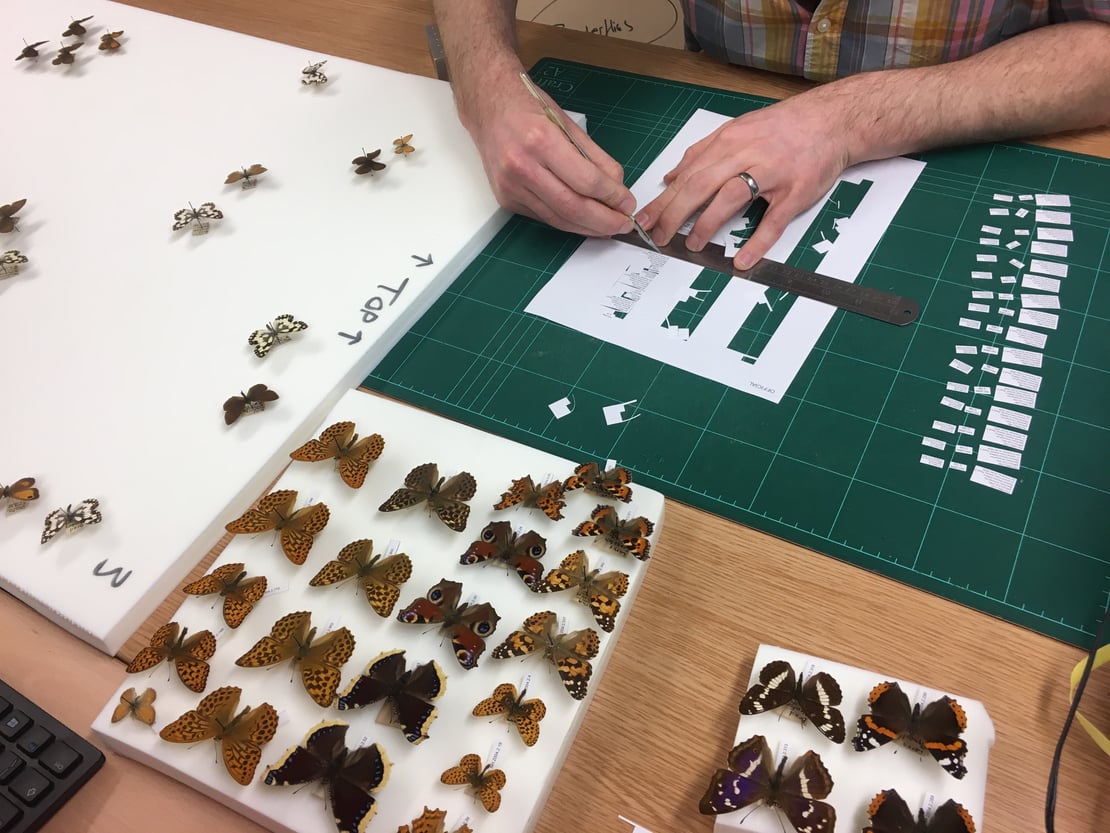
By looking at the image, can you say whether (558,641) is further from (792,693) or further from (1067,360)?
(1067,360)

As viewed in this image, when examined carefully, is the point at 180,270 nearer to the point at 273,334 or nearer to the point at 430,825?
the point at 273,334

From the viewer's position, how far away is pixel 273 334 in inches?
44.8

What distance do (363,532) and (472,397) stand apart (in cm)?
25

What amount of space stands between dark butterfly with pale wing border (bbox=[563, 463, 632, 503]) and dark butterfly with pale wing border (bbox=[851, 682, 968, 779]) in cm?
32

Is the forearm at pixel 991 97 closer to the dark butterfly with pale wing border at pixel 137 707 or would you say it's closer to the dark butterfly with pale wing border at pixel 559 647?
the dark butterfly with pale wing border at pixel 559 647

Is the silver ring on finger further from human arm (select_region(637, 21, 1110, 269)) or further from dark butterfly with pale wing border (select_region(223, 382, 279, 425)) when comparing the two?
dark butterfly with pale wing border (select_region(223, 382, 279, 425))

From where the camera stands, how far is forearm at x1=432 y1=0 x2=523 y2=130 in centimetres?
136

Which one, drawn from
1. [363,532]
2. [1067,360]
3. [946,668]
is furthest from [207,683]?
[1067,360]

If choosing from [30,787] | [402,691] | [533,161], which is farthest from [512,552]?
[533,161]

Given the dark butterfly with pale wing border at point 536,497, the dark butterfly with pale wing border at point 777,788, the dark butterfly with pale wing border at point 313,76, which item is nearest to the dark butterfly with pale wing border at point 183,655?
the dark butterfly with pale wing border at point 536,497

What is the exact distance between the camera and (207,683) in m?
0.83

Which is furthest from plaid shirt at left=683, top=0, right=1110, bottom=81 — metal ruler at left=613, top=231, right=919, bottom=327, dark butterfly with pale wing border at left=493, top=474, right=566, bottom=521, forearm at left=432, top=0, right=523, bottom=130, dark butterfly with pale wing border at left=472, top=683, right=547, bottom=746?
dark butterfly with pale wing border at left=472, top=683, right=547, bottom=746

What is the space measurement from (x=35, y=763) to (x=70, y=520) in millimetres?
289

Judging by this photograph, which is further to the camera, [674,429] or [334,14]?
[334,14]
